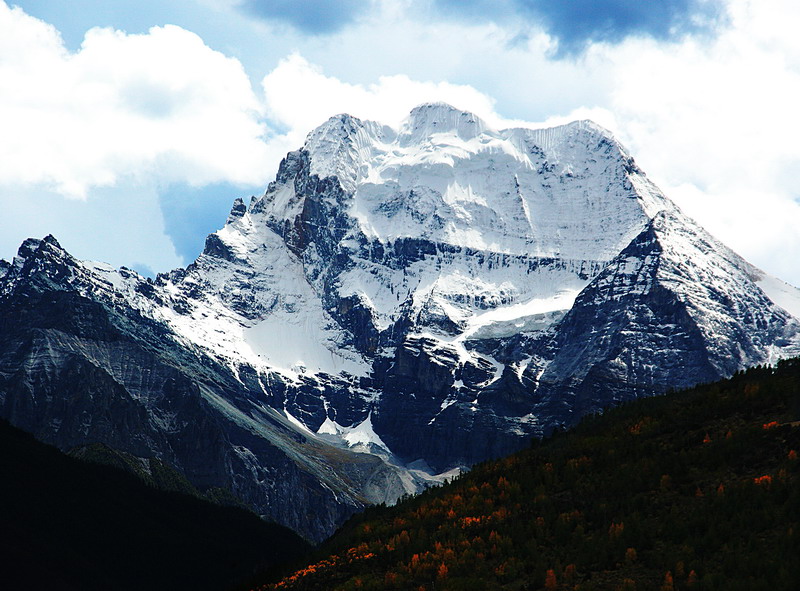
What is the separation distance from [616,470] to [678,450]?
16.6 ft

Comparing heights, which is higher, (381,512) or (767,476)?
(381,512)

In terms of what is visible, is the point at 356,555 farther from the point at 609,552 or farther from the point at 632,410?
the point at 632,410

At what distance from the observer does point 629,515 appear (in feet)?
270

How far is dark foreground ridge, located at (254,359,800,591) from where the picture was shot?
7250 centimetres

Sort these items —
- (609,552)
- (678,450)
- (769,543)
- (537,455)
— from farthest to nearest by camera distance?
1. (537,455)
2. (678,450)
3. (609,552)
4. (769,543)

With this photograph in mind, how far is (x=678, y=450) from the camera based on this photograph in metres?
91.6

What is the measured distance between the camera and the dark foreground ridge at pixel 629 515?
2854 inches

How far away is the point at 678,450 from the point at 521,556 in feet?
56.0

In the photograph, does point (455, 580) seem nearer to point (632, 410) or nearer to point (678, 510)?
point (678, 510)

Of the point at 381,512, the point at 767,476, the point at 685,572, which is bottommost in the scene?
the point at 685,572

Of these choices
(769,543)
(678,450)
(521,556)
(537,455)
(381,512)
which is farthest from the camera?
(381,512)

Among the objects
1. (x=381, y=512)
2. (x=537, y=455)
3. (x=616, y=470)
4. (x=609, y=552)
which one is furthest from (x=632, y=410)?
(x=609, y=552)

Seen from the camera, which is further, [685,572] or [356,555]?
[356,555]

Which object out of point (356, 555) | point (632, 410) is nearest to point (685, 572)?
point (356, 555)
